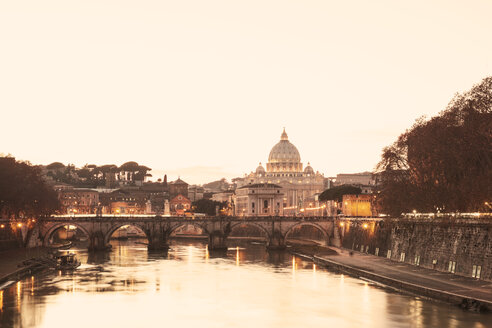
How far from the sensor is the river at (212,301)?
51.6 metres

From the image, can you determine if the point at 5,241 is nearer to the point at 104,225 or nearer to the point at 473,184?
the point at 104,225

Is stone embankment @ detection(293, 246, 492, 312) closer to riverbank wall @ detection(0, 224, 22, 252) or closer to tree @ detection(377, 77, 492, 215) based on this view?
tree @ detection(377, 77, 492, 215)

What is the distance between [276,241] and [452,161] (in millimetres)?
56081

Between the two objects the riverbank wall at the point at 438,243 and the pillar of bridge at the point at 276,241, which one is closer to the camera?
the riverbank wall at the point at 438,243

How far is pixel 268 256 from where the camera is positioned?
354 ft

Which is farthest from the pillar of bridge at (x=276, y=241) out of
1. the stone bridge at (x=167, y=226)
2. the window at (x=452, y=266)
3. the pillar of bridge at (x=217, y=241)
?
the window at (x=452, y=266)

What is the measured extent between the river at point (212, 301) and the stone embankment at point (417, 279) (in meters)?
0.86

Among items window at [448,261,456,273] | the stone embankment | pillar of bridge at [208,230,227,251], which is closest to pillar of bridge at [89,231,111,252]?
pillar of bridge at [208,230,227,251]

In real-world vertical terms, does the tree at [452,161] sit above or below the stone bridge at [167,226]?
above

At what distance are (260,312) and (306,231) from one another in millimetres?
105316

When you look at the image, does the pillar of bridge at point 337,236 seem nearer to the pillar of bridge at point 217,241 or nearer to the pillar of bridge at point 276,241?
the pillar of bridge at point 276,241

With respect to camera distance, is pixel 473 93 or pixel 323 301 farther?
pixel 473 93

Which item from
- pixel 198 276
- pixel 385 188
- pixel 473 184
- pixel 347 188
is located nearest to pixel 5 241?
pixel 198 276

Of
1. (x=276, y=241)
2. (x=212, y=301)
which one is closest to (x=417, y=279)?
(x=212, y=301)
